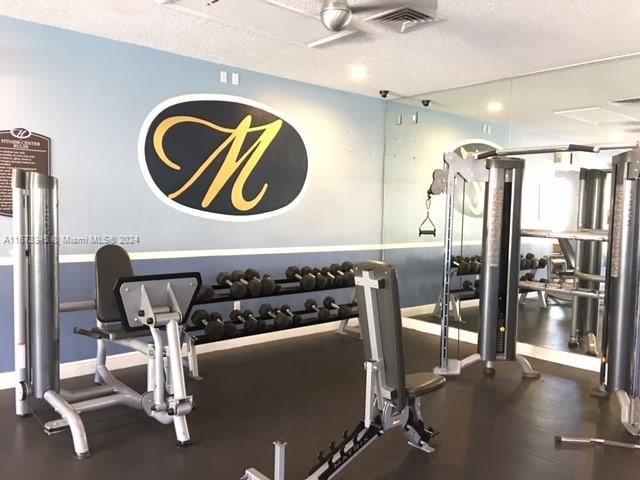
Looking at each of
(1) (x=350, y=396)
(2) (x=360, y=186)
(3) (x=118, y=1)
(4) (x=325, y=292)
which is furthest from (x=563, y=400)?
(3) (x=118, y=1)

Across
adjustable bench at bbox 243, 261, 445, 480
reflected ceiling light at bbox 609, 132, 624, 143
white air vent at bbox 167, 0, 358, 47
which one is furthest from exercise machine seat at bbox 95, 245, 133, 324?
reflected ceiling light at bbox 609, 132, 624, 143

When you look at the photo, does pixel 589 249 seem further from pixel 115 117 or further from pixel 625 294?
pixel 115 117

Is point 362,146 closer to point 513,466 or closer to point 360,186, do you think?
point 360,186

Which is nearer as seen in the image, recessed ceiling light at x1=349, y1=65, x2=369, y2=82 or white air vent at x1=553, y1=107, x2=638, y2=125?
recessed ceiling light at x1=349, y1=65, x2=369, y2=82

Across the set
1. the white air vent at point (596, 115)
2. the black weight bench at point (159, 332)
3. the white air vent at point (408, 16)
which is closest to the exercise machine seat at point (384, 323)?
the black weight bench at point (159, 332)

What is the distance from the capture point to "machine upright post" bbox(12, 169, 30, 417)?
264cm

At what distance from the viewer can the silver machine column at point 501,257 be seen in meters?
3.48

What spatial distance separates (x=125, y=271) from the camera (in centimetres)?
316

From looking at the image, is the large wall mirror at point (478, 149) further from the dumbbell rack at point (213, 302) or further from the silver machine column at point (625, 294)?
the silver machine column at point (625, 294)

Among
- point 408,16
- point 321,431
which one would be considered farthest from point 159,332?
point 408,16

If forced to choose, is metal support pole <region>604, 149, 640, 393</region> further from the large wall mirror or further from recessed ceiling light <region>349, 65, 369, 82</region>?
recessed ceiling light <region>349, 65, 369, 82</region>

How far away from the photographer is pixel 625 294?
268cm

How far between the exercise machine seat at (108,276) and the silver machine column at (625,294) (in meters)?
2.67

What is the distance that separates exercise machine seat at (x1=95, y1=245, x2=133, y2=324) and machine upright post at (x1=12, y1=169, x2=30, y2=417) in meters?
0.40
